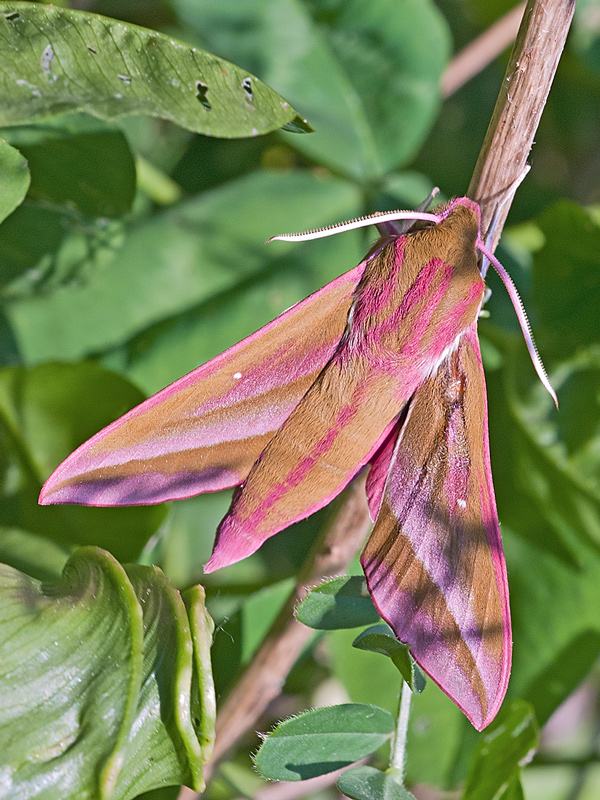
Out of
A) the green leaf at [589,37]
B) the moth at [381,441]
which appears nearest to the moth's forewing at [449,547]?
the moth at [381,441]

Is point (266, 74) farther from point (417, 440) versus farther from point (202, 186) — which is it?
point (417, 440)

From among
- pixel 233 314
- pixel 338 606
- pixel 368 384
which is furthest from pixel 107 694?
pixel 233 314

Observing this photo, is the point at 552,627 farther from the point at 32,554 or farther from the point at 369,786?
the point at 32,554

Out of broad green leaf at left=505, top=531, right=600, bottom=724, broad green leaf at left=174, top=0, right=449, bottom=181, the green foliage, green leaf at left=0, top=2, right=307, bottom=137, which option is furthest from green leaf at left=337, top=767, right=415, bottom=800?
broad green leaf at left=174, top=0, right=449, bottom=181

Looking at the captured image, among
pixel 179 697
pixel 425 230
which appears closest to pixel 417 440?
pixel 425 230

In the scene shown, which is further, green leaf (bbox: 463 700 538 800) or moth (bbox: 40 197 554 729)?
green leaf (bbox: 463 700 538 800)

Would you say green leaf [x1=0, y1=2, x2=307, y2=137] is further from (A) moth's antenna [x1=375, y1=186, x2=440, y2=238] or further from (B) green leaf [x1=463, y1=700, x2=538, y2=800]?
(B) green leaf [x1=463, y1=700, x2=538, y2=800]

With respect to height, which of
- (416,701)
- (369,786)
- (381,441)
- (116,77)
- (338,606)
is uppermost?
(116,77)
